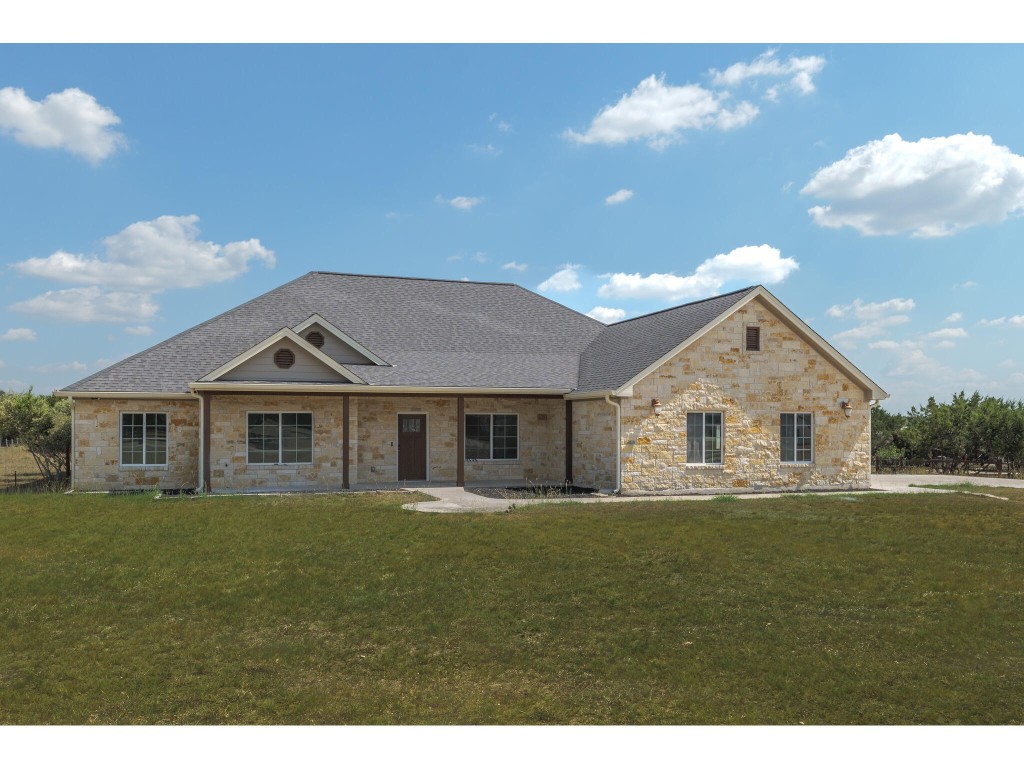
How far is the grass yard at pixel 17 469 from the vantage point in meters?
25.3

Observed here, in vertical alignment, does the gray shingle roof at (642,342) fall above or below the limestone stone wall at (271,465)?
above

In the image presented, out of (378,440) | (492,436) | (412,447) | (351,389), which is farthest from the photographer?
(492,436)

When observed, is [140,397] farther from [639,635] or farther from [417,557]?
[639,635]

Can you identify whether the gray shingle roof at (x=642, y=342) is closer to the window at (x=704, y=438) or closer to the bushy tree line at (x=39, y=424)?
the window at (x=704, y=438)

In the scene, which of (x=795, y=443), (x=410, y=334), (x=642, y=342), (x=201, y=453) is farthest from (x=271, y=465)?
(x=795, y=443)

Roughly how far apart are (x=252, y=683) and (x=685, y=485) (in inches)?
613

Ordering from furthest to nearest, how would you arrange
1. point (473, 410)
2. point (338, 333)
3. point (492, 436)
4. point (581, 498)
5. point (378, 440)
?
point (492, 436)
point (473, 410)
point (378, 440)
point (338, 333)
point (581, 498)

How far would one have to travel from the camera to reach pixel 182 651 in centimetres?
829

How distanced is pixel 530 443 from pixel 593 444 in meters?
2.58

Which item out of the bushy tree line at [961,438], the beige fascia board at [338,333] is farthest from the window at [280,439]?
the bushy tree line at [961,438]

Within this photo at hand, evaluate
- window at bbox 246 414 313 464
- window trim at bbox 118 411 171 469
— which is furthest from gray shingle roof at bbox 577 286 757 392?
window trim at bbox 118 411 171 469

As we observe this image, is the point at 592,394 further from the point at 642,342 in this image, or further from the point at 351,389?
the point at 351,389

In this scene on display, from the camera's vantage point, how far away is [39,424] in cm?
2347

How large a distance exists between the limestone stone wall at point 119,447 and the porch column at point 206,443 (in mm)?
1392
